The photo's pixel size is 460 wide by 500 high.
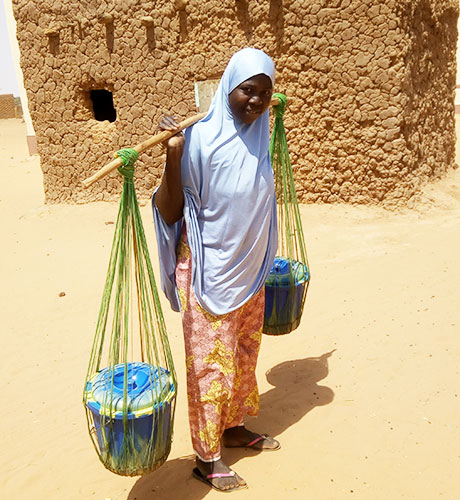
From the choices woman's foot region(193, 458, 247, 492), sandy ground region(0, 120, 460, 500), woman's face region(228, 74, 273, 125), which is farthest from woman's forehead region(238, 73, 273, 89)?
sandy ground region(0, 120, 460, 500)

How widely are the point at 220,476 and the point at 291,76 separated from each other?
5.42 metres

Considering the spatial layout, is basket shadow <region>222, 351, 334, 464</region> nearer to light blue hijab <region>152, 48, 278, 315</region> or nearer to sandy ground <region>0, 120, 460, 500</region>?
sandy ground <region>0, 120, 460, 500</region>

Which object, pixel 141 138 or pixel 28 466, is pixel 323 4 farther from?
pixel 28 466

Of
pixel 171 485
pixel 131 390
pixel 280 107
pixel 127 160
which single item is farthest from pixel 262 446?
pixel 280 107

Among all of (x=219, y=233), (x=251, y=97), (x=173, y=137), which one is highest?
(x=251, y=97)

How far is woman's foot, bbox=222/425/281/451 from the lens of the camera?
2.74 meters

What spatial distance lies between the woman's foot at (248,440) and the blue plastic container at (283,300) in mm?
522

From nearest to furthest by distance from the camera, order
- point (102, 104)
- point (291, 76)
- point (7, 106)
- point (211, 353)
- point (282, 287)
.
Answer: point (211, 353), point (282, 287), point (291, 76), point (102, 104), point (7, 106)

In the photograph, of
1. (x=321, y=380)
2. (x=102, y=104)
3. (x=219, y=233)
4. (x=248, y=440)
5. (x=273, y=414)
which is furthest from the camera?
(x=102, y=104)

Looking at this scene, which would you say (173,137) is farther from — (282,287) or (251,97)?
(282,287)

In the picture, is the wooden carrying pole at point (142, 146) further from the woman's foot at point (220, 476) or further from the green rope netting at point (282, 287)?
the woman's foot at point (220, 476)

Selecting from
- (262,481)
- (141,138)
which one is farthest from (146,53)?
(262,481)

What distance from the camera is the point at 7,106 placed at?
95.4ft

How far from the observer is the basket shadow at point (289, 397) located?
9.72 feet
